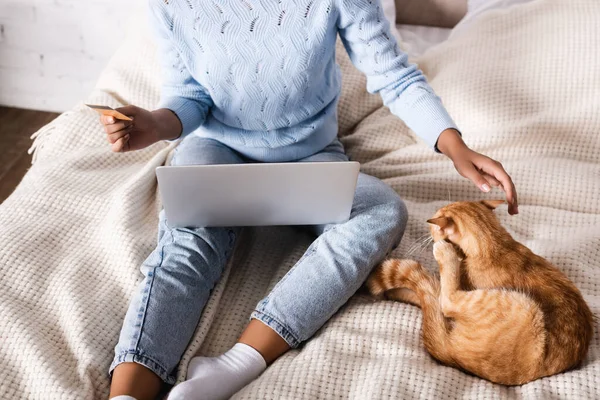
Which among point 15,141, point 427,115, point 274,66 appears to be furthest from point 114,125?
point 15,141

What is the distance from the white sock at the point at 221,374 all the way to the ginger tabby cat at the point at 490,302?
27cm

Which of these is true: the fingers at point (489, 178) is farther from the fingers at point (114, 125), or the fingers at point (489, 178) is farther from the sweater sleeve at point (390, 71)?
the fingers at point (114, 125)

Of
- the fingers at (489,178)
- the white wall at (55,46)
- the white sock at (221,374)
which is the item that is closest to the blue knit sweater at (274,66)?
the fingers at (489,178)

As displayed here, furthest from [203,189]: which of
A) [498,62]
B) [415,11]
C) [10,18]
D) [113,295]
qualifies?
[10,18]

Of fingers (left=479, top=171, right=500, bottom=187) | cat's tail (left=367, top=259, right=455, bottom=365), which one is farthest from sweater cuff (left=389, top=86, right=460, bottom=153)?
cat's tail (left=367, top=259, right=455, bottom=365)

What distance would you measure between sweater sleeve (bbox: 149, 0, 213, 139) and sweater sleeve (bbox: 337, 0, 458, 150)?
1.04ft

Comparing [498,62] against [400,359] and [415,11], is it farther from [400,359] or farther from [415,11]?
[400,359]

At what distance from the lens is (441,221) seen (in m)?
1.08

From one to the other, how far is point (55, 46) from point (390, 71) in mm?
1490

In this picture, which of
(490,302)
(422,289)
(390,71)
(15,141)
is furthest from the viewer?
(15,141)

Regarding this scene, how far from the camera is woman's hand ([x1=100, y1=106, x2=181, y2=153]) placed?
42.4 inches

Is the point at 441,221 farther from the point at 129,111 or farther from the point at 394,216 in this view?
the point at 129,111

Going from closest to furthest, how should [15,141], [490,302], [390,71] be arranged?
[490,302] → [390,71] → [15,141]

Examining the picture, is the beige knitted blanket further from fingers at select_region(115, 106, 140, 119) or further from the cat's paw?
fingers at select_region(115, 106, 140, 119)
